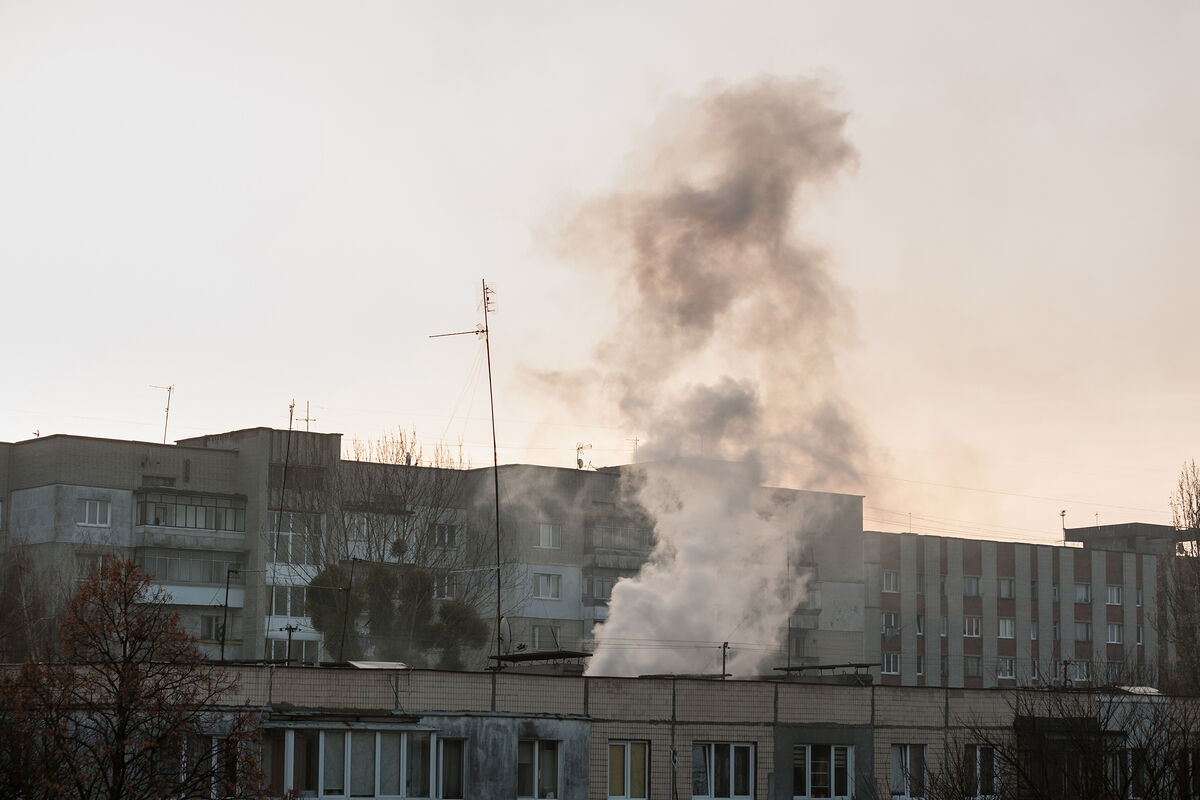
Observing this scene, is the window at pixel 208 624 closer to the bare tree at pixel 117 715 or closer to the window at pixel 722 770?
the window at pixel 722 770

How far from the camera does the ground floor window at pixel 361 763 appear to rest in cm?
3216

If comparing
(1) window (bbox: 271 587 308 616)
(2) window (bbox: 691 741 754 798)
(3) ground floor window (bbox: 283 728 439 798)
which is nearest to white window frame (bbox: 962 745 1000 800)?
(2) window (bbox: 691 741 754 798)

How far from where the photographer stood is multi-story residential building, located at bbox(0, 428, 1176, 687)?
267 feet

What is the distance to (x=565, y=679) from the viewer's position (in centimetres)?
3506

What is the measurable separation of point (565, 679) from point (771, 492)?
35529mm

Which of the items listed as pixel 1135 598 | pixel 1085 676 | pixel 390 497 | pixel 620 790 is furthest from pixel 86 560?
pixel 1135 598

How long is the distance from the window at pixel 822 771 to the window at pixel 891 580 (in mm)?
65367

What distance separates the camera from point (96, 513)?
81625 millimetres

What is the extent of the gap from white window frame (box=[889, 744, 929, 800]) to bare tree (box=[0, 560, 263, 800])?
16.7 meters

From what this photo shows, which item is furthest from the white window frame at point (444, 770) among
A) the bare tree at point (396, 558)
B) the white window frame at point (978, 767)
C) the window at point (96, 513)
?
the window at point (96, 513)

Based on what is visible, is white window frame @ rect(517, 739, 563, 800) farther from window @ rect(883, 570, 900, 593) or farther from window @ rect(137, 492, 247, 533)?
window @ rect(883, 570, 900, 593)

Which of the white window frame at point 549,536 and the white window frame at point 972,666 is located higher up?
the white window frame at point 549,536

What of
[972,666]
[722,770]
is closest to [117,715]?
[722,770]

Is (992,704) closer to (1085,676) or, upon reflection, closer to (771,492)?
(771,492)
